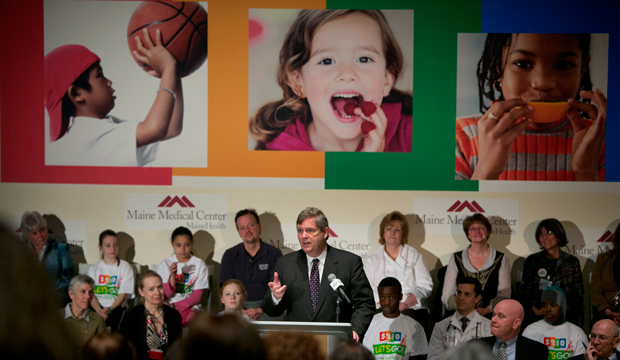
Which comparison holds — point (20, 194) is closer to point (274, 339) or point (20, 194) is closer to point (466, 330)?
point (466, 330)

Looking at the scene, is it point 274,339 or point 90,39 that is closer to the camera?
point 274,339

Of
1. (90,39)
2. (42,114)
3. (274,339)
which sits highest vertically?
(90,39)

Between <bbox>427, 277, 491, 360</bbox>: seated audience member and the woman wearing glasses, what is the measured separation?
325 mm

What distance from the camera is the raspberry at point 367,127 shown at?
18.5 feet

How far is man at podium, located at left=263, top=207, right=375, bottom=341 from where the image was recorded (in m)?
3.43

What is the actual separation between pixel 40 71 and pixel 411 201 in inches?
175

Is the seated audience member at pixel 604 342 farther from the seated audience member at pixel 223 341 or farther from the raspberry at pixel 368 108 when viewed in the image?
the seated audience member at pixel 223 341

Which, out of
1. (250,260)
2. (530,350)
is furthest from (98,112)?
(530,350)

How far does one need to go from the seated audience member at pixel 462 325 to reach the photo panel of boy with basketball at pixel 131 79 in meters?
3.03

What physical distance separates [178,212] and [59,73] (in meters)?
2.08

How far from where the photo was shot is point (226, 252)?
532cm

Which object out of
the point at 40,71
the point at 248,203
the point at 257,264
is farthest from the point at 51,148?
the point at 257,264

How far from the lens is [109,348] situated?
1870mm

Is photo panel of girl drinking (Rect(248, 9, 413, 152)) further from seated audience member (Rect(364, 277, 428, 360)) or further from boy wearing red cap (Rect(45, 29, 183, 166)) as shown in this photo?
seated audience member (Rect(364, 277, 428, 360))
